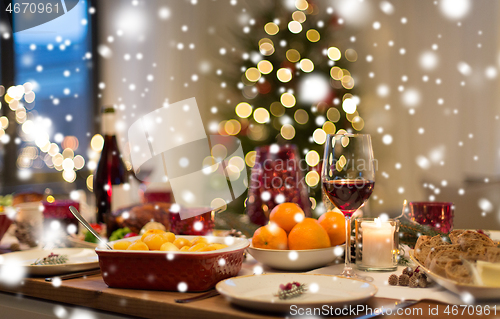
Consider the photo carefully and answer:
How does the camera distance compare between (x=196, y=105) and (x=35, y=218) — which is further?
(x=196, y=105)

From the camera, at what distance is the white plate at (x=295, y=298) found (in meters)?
0.51

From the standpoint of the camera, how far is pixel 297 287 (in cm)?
57

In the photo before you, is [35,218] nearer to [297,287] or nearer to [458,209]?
[297,287]

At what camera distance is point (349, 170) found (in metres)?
0.73

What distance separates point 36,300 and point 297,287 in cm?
45

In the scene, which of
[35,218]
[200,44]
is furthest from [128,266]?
[200,44]

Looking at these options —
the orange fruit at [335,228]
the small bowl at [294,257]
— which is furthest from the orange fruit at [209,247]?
the orange fruit at [335,228]

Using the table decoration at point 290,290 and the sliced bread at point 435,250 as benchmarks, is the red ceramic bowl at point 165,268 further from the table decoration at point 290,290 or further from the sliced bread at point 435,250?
the sliced bread at point 435,250

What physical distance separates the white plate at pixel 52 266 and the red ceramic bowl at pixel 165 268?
0.13 metres

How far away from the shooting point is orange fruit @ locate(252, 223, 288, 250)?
0.79 m

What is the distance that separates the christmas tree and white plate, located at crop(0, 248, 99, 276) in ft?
5.38

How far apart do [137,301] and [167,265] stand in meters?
0.07

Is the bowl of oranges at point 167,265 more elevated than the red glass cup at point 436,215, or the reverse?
the red glass cup at point 436,215

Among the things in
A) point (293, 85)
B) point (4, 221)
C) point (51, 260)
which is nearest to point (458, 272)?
point (51, 260)
